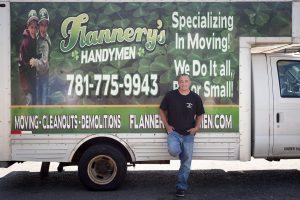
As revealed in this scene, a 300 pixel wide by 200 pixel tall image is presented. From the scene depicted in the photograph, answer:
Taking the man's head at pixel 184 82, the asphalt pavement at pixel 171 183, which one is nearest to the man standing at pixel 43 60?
the asphalt pavement at pixel 171 183

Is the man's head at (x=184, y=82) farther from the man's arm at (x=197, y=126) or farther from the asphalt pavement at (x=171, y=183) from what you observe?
the asphalt pavement at (x=171, y=183)

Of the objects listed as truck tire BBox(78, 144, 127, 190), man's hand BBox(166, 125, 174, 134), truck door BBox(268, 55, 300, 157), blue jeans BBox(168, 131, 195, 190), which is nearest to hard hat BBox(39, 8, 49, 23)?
truck tire BBox(78, 144, 127, 190)

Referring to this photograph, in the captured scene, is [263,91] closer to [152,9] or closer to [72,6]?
[152,9]

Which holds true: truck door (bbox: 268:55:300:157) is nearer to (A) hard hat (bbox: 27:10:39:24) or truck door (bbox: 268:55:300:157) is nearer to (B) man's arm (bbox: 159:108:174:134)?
(B) man's arm (bbox: 159:108:174:134)

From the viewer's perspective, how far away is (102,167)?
6938 mm

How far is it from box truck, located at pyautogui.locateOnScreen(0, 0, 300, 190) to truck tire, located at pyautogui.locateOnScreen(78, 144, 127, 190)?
0.05ft

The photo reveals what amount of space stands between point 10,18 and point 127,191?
3096 millimetres

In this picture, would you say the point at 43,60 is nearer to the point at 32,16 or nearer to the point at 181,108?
the point at 32,16

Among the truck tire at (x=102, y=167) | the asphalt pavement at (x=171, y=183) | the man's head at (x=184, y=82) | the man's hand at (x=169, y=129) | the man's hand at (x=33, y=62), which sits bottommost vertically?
the asphalt pavement at (x=171, y=183)

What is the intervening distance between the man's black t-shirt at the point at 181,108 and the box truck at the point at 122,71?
6.8 inches

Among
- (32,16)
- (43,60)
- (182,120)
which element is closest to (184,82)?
(182,120)

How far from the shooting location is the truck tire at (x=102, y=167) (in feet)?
22.2

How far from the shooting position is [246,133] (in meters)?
6.86

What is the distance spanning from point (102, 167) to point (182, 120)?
55.5 inches
